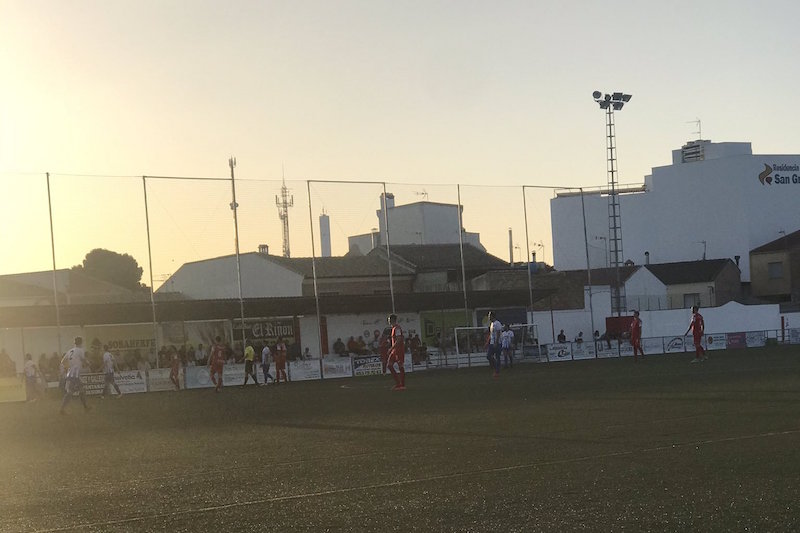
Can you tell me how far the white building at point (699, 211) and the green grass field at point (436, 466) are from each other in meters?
65.7

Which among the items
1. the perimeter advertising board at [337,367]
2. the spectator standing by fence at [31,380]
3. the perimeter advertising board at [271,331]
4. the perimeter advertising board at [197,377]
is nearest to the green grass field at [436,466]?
the spectator standing by fence at [31,380]

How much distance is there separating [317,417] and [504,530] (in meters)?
Result: 13.5

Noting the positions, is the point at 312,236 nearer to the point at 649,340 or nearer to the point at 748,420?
the point at 649,340

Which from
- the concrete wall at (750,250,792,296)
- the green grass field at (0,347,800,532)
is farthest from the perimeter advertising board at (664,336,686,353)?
the concrete wall at (750,250,792,296)

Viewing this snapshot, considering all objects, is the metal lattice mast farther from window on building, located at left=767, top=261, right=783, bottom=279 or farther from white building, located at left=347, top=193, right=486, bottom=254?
window on building, located at left=767, top=261, right=783, bottom=279

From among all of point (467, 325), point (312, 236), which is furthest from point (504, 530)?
point (467, 325)

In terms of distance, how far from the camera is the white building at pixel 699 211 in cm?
8650

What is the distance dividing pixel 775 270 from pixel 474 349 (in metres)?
39.9

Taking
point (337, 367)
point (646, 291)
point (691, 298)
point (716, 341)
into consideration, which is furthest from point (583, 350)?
point (646, 291)

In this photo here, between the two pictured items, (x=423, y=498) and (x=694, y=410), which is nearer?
(x=423, y=498)

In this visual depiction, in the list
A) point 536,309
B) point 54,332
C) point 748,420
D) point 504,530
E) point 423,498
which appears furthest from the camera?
point 536,309

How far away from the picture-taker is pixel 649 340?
53.4 meters

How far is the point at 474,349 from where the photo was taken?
51.4 metres

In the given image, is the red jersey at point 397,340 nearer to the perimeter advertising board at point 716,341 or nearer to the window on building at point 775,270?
the perimeter advertising board at point 716,341
